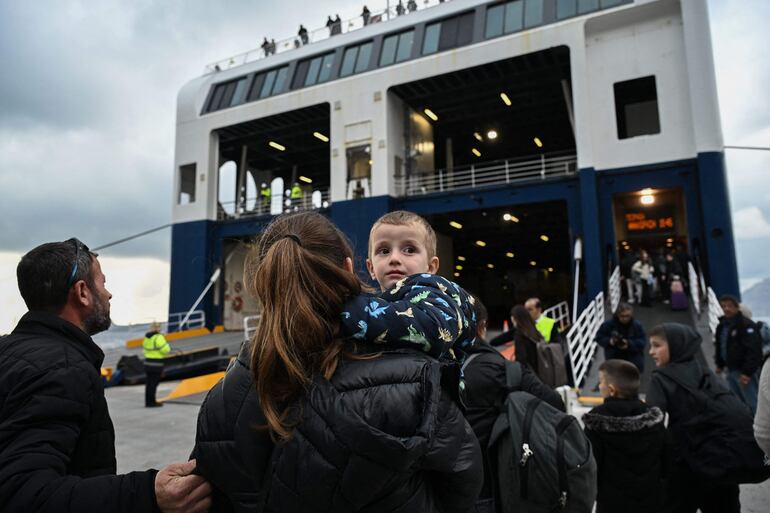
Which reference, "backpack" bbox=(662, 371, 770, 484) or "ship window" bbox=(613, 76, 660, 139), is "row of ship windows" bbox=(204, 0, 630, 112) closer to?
"ship window" bbox=(613, 76, 660, 139)

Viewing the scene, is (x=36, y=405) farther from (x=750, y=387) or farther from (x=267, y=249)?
(x=750, y=387)

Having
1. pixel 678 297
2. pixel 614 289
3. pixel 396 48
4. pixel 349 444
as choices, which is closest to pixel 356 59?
pixel 396 48

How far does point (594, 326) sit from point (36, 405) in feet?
35.2

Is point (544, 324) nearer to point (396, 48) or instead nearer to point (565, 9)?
point (565, 9)

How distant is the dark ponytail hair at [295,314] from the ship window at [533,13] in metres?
17.1

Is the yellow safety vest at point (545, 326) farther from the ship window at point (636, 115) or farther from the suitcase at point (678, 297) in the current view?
the ship window at point (636, 115)

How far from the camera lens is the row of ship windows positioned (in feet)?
51.2

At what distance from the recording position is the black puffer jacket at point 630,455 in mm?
2707

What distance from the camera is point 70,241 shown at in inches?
74.7

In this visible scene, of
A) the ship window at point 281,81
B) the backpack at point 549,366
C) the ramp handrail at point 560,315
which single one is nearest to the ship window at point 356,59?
A: the ship window at point 281,81

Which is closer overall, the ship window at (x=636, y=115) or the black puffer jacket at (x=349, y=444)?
the black puffer jacket at (x=349, y=444)

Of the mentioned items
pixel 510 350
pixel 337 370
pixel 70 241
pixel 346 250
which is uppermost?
pixel 70 241

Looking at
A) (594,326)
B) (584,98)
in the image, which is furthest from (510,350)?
(584,98)

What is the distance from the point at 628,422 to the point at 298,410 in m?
2.39
